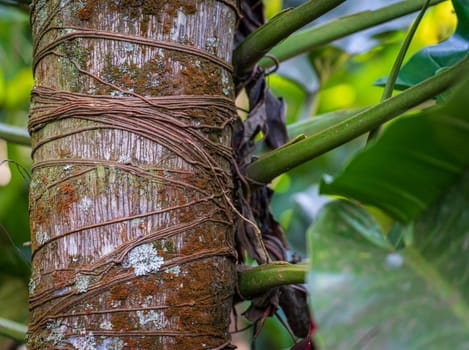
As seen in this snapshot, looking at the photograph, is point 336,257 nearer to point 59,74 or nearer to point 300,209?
point 59,74

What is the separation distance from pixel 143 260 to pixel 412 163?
1.05 feet

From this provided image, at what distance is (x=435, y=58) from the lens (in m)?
0.96

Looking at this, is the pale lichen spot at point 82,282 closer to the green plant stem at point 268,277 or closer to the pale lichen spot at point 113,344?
the pale lichen spot at point 113,344

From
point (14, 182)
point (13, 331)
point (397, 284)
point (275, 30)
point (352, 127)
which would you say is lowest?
point (397, 284)

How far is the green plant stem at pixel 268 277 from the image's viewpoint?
68 cm

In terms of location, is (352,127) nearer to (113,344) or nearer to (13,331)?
(113,344)

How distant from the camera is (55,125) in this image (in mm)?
720

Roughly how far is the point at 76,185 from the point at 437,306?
42cm

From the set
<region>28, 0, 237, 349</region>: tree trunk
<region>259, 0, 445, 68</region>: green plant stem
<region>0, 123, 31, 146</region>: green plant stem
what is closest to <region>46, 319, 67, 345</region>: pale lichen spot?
<region>28, 0, 237, 349</region>: tree trunk

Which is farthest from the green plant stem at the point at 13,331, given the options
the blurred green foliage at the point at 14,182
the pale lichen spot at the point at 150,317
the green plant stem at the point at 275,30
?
the green plant stem at the point at 275,30

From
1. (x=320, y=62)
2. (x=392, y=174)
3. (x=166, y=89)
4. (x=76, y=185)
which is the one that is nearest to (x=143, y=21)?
(x=166, y=89)

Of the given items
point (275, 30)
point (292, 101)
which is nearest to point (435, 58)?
point (275, 30)

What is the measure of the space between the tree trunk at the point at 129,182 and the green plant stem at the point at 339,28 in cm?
23

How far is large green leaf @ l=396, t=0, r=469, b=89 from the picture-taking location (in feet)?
3.11
